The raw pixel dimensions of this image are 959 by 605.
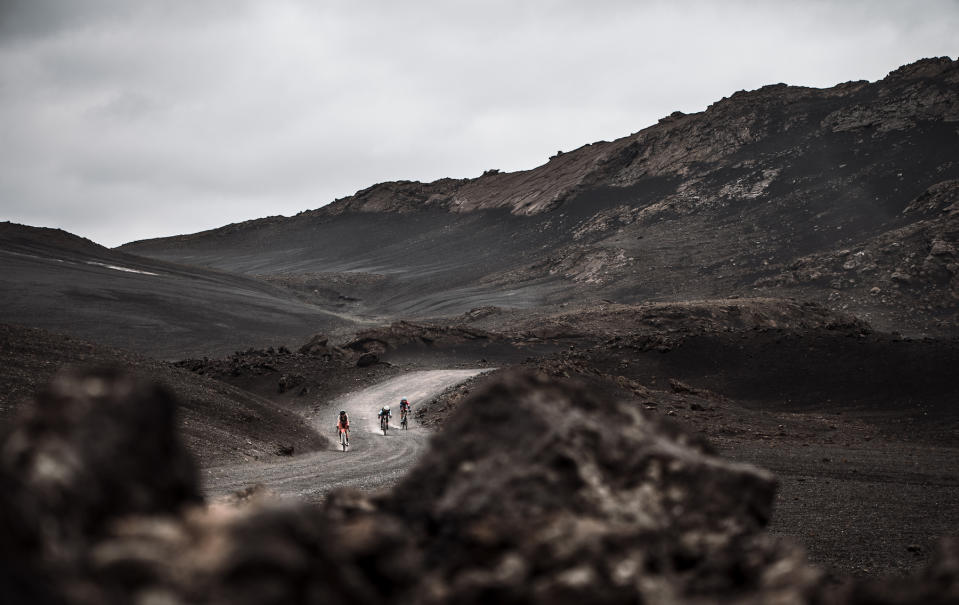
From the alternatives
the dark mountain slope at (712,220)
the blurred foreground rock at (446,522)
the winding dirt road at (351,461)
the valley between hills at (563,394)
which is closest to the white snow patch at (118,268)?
the valley between hills at (563,394)

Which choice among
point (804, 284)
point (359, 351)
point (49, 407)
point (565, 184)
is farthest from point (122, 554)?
point (565, 184)

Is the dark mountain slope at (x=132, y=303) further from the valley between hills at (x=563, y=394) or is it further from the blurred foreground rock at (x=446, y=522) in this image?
the blurred foreground rock at (x=446, y=522)

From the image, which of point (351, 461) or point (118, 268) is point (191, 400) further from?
point (118, 268)

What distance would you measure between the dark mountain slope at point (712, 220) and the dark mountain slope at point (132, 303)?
55.7 ft

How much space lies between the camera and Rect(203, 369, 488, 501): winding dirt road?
16.4 metres

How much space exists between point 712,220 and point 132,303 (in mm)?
63261

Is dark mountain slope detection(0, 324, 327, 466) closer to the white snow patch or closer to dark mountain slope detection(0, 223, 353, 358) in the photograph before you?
dark mountain slope detection(0, 223, 353, 358)

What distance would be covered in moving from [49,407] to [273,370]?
38.2 meters

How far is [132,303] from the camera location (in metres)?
63.0

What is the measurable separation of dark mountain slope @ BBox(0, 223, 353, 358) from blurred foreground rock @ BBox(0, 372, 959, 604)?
53.1 meters

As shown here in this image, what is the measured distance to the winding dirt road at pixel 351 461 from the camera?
53.7ft

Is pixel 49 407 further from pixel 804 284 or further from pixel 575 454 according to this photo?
pixel 804 284

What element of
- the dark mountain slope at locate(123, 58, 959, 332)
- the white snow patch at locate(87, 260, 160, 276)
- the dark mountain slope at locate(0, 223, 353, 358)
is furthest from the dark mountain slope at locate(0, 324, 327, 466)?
the white snow patch at locate(87, 260, 160, 276)

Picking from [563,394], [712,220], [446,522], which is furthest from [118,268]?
[446,522]
